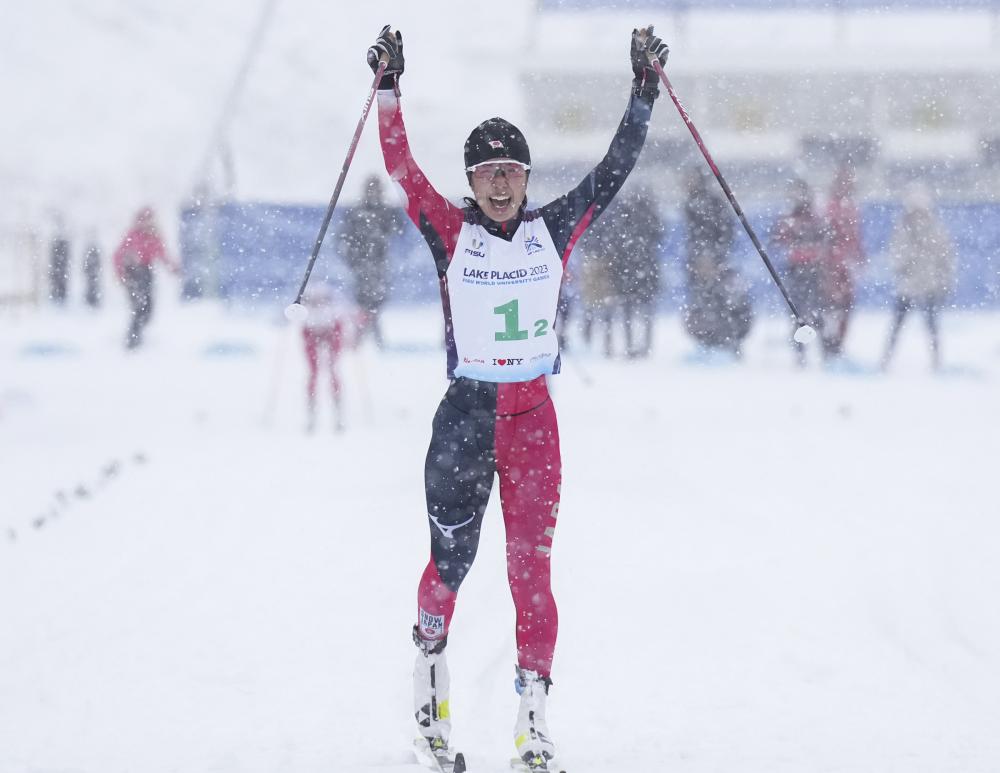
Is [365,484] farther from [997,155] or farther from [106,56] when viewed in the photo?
[106,56]

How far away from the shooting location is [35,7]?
211 ft

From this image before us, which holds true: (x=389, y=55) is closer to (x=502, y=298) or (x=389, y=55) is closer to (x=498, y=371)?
(x=502, y=298)

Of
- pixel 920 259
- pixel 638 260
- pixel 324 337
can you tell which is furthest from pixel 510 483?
pixel 638 260

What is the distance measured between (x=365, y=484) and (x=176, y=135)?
44.6 metres

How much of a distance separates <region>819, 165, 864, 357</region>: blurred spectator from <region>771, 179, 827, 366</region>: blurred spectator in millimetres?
94

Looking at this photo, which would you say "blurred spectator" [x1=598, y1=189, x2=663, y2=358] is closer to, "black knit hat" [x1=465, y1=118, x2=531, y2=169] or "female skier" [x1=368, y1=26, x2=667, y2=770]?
"female skier" [x1=368, y1=26, x2=667, y2=770]

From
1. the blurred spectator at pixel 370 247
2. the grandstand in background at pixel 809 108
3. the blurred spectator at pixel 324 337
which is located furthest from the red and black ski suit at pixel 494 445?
the grandstand in background at pixel 809 108

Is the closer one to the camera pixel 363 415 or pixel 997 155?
pixel 363 415

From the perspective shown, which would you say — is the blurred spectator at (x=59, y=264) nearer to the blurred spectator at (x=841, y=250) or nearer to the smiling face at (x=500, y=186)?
the blurred spectator at (x=841, y=250)

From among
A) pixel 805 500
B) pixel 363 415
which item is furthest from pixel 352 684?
pixel 363 415

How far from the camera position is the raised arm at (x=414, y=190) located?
3.56m

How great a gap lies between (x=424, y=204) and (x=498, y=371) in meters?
0.56

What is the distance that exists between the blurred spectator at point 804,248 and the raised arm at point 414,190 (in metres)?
10.7

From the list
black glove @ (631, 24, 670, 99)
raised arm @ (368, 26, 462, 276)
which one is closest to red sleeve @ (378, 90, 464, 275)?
raised arm @ (368, 26, 462, 276)
